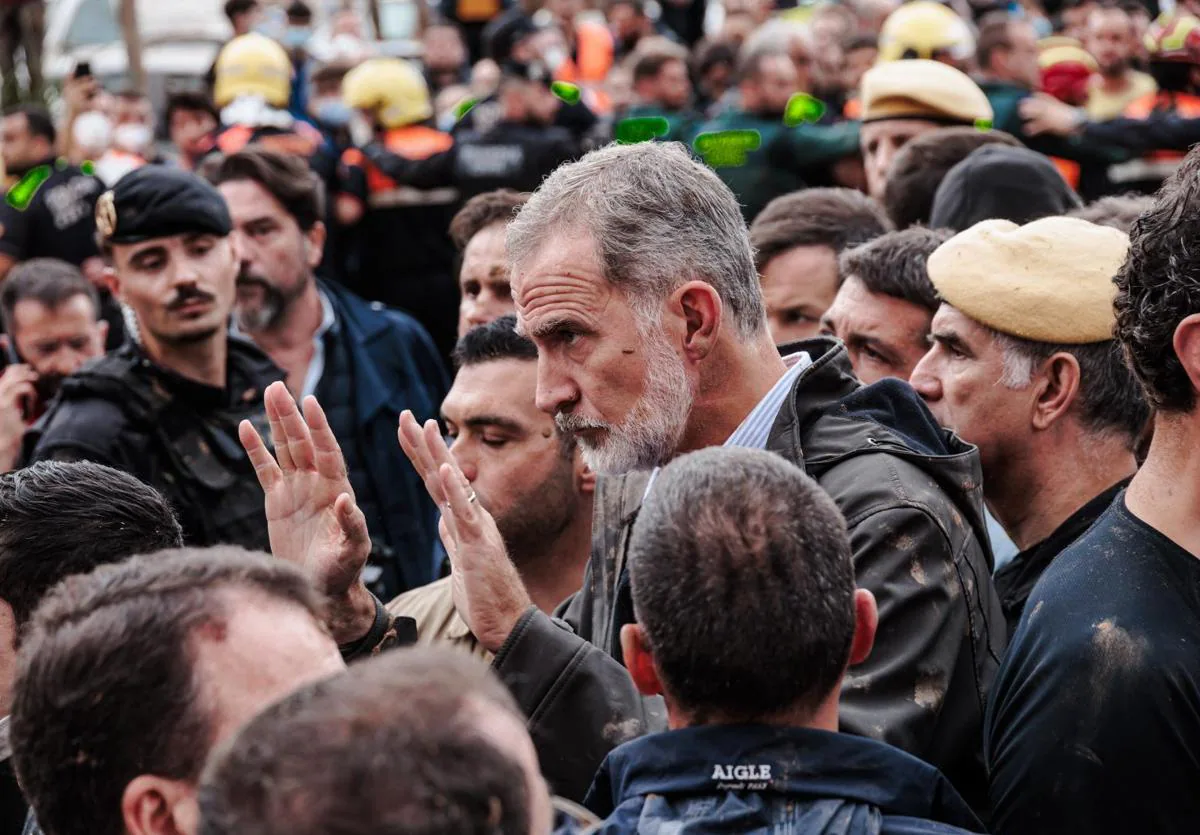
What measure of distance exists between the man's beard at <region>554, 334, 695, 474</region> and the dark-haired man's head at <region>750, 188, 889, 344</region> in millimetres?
1905

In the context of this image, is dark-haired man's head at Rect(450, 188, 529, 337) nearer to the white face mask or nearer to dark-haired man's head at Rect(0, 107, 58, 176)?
dark-haired man's head at Rect(0, 107, 58, 176)

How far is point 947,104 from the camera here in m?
6.50

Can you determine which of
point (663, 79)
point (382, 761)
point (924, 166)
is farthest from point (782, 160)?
point (382, 761)

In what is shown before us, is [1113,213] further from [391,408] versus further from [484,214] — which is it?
[391,408]

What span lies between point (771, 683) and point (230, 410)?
143 inches

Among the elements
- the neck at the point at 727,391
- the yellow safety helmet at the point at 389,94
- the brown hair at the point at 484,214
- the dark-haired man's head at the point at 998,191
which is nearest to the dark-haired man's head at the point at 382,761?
the neck at the point at 727,391

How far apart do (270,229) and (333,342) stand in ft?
1.79

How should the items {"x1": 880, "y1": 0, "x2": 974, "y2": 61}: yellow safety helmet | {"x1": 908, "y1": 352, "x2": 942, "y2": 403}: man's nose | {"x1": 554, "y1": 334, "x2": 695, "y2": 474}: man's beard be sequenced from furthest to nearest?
1. {"x1": 880, "y1": 0, "x2": 974, "y2": 61}: yellow safety helmet
2. {"x1": 908, "y1": 352, "x2": 942, "y2": 403}: man's nose
3. {"x1": 554, "y1": 334, "x2": 695, "y2": 474}: man's beard

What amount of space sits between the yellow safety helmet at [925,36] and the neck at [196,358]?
16.3 feet

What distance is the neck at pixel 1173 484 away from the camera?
2.51 m

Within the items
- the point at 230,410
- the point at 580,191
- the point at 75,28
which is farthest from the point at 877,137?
the point at 75,28

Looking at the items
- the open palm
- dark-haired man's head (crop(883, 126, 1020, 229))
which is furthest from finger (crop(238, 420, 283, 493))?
dark-haired man's head (crop(883, 126, 1020, 229))

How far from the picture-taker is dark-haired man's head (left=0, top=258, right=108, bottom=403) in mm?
6586

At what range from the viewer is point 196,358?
5.57 meters
